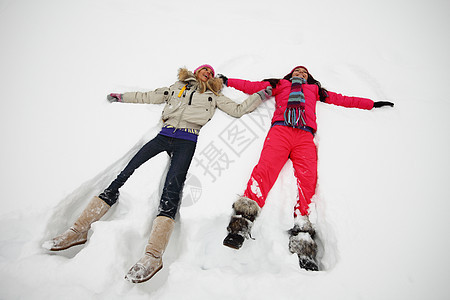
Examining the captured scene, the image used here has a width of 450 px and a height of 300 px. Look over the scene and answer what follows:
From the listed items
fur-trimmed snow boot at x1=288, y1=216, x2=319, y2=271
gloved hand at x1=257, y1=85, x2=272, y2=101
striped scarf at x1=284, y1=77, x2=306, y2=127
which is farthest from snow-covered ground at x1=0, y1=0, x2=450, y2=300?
striped scarf at x1=284, y1=77, x2=306, y2=127

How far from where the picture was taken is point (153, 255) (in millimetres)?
1408

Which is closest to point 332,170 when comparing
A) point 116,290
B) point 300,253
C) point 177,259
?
point 300,253

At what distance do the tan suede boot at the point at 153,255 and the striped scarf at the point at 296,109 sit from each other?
1455 millimetres

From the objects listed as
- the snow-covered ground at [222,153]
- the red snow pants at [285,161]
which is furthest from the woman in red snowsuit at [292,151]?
the snow-covered ground at [222,153]

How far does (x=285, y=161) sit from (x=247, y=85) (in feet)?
3.80

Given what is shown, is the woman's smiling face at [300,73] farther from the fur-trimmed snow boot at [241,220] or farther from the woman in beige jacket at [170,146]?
the fur-trimmed snow boot at [241,220]

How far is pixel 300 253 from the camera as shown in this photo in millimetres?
1468

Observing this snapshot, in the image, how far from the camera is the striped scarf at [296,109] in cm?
202

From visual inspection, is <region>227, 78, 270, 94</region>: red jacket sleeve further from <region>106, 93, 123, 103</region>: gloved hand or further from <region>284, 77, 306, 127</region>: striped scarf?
<region>106, 93, 123, 103</region>: gloved hand

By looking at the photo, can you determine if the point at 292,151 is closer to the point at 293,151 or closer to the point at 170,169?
the point at 293,151

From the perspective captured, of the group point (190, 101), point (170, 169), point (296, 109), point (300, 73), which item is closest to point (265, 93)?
point (296, 109)

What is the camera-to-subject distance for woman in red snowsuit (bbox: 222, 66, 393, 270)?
152cm

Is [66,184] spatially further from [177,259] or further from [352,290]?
[352,290]

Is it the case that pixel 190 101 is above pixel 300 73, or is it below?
below
